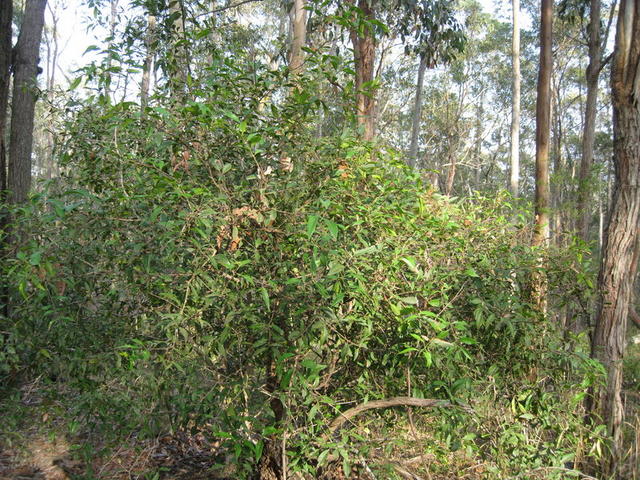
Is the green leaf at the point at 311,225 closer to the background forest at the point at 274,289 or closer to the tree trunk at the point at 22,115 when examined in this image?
the background forest at the point at 274,289

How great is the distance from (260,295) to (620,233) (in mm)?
3039

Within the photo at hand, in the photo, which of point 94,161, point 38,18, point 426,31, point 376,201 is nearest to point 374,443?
point 376,201

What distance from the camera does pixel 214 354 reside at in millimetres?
2742

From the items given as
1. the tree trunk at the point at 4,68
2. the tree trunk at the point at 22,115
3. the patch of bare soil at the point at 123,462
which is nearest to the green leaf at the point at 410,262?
the patch of bare soil at the point at 123,462

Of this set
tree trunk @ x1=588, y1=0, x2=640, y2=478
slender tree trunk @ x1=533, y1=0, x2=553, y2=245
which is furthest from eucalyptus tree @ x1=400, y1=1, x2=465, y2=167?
tree trunk @ x1=588, y1=0, x2=640, y2=478

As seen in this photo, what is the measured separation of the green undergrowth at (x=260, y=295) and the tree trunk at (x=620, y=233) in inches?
39.2

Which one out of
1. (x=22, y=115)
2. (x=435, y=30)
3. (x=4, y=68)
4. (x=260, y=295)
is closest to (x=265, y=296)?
(x=260, y=295)

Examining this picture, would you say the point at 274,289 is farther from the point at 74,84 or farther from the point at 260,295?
the point at 74,84

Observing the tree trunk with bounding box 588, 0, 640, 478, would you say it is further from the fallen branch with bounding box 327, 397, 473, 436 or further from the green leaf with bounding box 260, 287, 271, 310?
the green leaf with bounding box 260, 287, 271, 310

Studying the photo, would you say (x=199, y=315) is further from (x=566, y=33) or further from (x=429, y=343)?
(x=566, y=33)

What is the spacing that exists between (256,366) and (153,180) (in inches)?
42.8

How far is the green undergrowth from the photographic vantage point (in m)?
2.51

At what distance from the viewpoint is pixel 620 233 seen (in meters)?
4.25

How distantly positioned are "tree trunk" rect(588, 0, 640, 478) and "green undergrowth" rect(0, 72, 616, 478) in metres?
1.00
